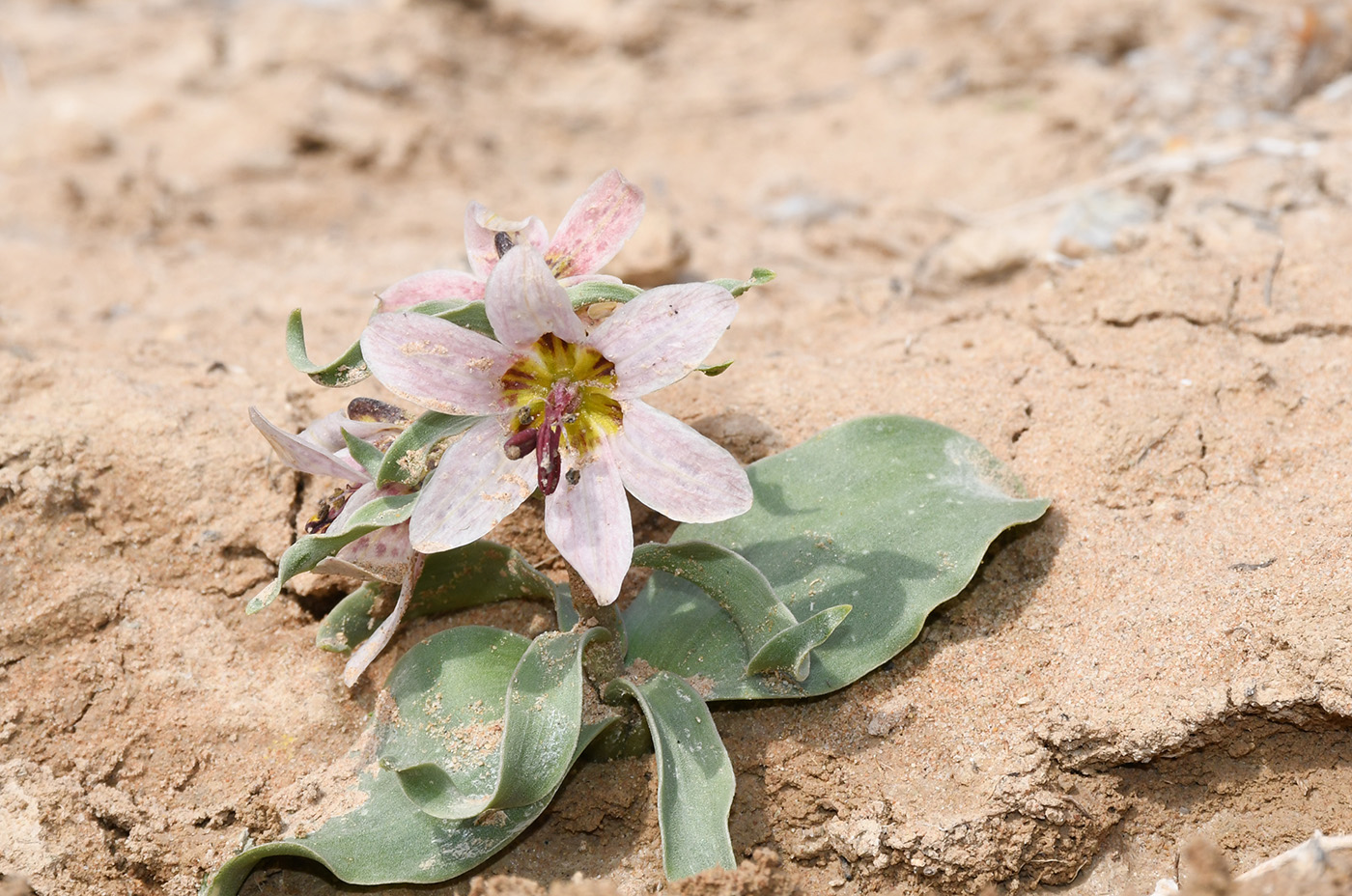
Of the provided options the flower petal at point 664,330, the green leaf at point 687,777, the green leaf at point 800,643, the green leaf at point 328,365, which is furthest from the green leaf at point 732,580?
the green leaf at point 328,365

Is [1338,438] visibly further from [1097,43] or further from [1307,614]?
[1097,43]

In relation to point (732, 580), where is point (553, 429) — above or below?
above

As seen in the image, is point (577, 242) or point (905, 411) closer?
point (577, 242)

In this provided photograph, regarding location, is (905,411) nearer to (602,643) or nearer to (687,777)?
(602,643)

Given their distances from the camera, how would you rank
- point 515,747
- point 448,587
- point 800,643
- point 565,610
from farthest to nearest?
point 448,587 → point 565,610 → point 800,643 → point 515,747

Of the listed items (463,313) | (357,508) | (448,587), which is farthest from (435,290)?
(448,587)

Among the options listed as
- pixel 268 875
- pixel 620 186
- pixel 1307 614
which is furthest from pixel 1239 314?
pixel 268 875

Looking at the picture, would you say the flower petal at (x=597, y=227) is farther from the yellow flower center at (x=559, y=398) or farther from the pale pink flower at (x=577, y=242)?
the yellow flower center at (x=559, y=398)
